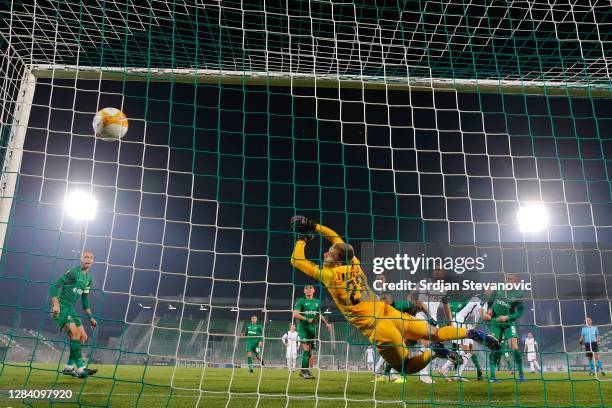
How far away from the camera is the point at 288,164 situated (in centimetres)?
1842

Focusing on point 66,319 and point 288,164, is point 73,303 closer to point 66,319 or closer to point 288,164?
point 66,319

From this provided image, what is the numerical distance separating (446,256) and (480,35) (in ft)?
42.1

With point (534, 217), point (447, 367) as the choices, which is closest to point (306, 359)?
point (447, 367)

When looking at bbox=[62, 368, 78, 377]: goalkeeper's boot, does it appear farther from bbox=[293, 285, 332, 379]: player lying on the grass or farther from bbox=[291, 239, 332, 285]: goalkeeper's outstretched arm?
bbox=[291, 239, 332, 285]: goalkeeper's outstretched arm

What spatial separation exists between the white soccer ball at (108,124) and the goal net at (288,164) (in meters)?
0.40

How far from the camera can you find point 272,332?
21.5 m

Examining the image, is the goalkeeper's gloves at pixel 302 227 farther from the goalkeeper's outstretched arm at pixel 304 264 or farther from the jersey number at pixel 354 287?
the jersey number at pixel 354 287

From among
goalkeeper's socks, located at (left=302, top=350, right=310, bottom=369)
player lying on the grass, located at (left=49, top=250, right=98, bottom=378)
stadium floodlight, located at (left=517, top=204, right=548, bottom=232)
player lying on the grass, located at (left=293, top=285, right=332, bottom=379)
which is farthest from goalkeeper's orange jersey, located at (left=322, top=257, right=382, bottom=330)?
stadium floodlight, located at (left=517, top=204, right=548, bottom=232)

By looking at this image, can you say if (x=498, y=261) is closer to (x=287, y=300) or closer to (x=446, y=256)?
(x=446, y=256)

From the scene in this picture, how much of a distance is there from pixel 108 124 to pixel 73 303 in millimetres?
2964

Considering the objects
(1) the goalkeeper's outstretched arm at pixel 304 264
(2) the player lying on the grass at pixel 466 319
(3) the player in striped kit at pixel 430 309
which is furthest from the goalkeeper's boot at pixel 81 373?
(2) the player lying on the grass at pixel 466 319

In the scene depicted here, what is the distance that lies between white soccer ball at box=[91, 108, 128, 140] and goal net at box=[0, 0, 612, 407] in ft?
1.32

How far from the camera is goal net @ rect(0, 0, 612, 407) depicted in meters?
6.09

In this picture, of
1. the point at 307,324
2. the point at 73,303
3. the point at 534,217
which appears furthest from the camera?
the point at 534,217
